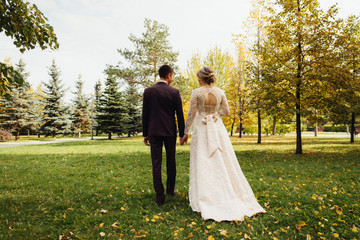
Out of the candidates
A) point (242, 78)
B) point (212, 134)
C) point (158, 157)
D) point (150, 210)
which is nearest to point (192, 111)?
point (212, 134)

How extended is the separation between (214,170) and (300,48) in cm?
964

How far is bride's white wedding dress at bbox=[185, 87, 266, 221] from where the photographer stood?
3.56 m

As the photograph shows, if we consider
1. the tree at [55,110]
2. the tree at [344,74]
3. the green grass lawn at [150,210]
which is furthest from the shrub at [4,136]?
the tree at [344,74]

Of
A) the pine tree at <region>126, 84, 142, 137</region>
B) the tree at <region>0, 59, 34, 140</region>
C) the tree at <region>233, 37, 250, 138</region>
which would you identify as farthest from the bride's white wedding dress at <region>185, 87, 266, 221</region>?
the tree at <region>0, 59, 34, 140</region>

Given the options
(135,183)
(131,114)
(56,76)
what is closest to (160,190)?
(135,183)

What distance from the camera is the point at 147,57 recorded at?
76.3ft

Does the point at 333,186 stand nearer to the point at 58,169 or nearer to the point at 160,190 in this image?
the point at 160,190

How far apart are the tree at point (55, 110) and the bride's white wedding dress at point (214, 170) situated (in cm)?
2944

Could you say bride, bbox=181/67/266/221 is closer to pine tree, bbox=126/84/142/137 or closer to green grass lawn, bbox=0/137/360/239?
green grass lawn, bbox=0/137/360/239

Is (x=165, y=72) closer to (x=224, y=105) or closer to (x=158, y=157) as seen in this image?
(x=224, y=105)

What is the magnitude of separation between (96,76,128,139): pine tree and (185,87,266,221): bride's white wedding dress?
24584mm

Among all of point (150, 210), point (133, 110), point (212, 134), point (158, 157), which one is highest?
point (133, 110)

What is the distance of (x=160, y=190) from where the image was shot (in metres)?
4.07

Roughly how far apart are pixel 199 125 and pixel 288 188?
8.99ft
